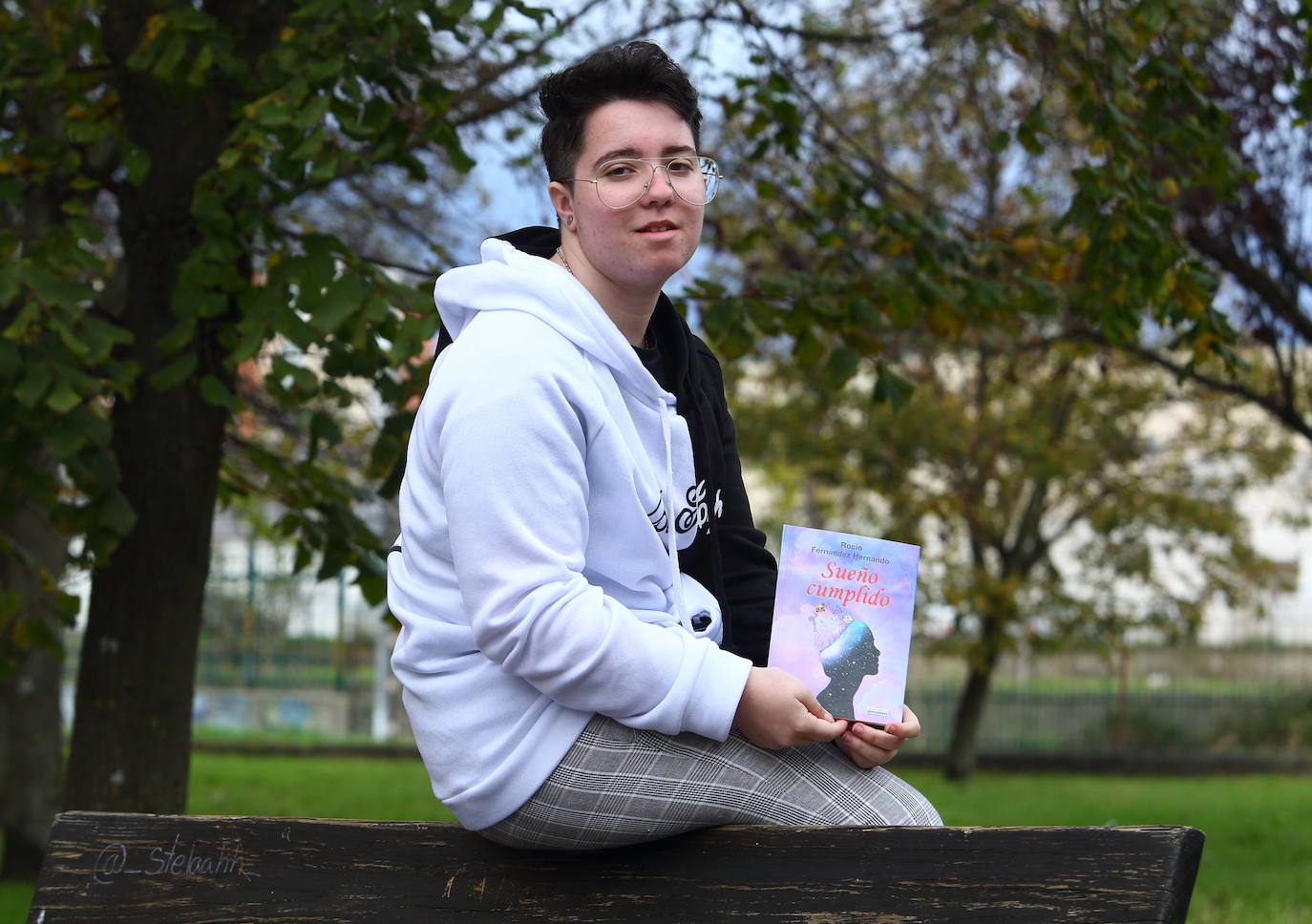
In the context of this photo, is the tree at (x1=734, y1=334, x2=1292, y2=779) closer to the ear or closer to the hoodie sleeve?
the ear

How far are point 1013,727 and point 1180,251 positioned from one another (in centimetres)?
1682

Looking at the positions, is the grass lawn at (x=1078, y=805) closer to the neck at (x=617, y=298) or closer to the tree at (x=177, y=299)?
the tree at (x=177, y=299)

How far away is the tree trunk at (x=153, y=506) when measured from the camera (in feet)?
19.1

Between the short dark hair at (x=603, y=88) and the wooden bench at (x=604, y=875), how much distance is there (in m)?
1.10

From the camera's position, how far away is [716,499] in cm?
251

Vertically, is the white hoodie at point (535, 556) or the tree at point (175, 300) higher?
the tree at point (175, 300)

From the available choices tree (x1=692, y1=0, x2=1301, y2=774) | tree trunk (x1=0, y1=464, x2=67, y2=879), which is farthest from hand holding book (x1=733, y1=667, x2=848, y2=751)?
tree trunk (x1=0, y1=464, x2=67, y2=879)

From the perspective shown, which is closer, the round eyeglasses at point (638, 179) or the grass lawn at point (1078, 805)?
the round eyeglasses at point (638, 179)

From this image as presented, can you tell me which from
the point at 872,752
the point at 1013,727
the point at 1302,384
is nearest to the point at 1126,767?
Answer: the point at 1013,727

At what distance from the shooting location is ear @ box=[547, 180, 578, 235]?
2.40m

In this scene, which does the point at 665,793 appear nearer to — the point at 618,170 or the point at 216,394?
the point at 618,170

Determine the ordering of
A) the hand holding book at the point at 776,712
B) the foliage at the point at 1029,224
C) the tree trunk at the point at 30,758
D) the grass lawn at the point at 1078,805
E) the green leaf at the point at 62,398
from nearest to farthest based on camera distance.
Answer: the hand holding book at the point at 776,712, the green leaf at the point at 62,398, the foliage at the point at 1029,224, the grass lawn at the point at 1078,805, the tree trunk at the point at 30,758

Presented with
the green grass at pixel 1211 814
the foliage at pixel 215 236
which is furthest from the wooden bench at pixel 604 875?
the green grass at pixel 1211 814

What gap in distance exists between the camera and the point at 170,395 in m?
5.95
